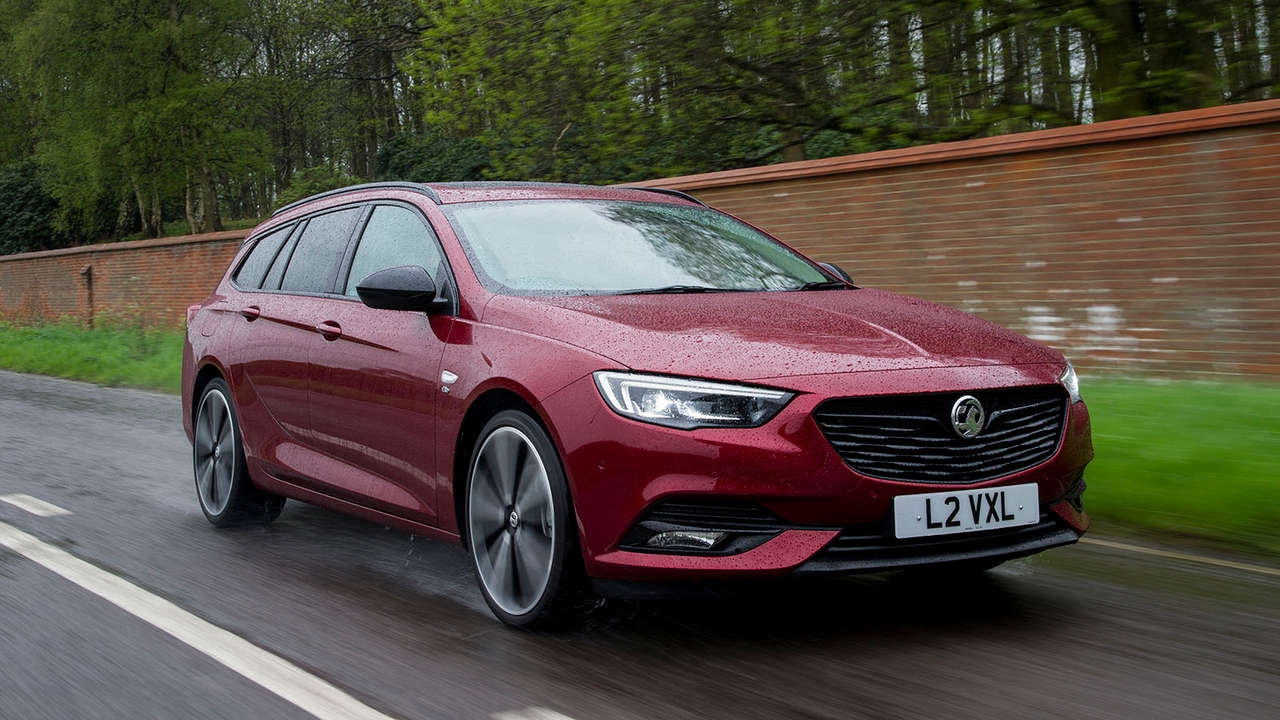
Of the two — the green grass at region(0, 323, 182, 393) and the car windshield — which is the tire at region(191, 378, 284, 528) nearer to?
the car windshield

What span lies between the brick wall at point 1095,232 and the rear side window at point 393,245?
5.76 m

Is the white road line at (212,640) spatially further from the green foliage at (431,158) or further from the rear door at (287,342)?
the green foliage at (431,158)

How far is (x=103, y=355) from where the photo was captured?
18.9 m

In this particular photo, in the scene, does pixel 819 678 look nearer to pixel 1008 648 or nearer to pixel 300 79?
pixel 1008 648

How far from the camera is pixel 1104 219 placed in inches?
375

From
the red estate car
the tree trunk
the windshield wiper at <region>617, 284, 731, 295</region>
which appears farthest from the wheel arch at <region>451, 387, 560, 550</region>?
the tree trunk

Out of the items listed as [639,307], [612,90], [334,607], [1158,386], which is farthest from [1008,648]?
[612,90]

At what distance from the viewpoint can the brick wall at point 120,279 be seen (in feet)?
68.7

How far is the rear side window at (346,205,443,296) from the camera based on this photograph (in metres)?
5.29

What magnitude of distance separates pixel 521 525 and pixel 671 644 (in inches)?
25.5

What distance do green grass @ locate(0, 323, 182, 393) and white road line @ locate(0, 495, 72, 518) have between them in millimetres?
7204

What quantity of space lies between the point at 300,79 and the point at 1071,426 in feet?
97.3

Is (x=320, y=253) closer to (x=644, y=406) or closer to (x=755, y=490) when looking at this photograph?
(x=644, y=406)

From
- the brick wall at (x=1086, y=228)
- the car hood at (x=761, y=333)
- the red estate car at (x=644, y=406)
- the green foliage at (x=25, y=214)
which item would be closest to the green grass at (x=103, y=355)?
the brick wall at (x=1086, y=228)
